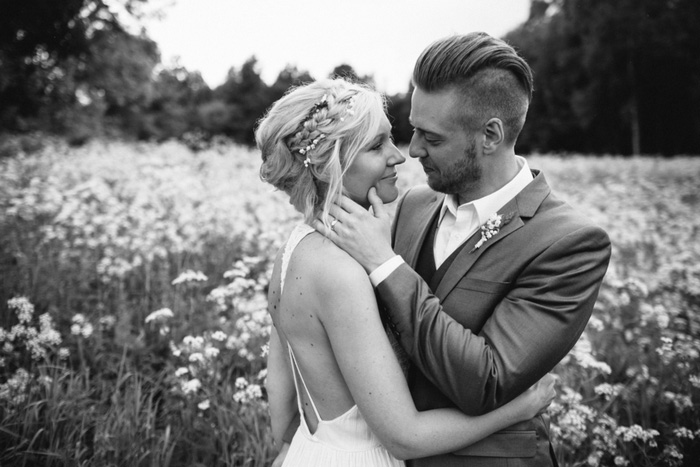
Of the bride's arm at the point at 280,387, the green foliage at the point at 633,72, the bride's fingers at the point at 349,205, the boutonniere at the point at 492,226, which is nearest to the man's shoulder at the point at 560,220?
the boutonniere at the point at 492,226

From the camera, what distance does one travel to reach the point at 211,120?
51656 millimetres

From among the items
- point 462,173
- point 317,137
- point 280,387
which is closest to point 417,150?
point 462,173

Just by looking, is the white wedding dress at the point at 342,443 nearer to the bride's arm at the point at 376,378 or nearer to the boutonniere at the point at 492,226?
the bride's arm at the point at 376,378

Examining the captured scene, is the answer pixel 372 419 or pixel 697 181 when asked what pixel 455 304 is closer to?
pixel 372 419

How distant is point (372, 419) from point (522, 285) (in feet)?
2.59

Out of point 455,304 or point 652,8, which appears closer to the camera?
point 455,304

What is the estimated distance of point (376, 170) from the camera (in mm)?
2180

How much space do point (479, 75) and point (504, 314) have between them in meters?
1.12

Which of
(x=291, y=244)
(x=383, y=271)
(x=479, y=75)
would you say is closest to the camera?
(x=383, y=271)

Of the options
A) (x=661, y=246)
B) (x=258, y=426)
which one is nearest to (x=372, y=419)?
(x=258, y=426)

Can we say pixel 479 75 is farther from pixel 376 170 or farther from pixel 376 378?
pixel 376 378

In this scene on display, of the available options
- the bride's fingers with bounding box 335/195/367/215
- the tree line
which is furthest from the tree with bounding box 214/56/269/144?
the bride's fingers with bounding box 335/195/367/215

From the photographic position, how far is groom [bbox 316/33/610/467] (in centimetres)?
183

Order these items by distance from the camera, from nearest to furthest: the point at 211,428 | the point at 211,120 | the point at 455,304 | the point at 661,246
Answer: the point at 455,304 < the point at 211,428 < the point at 661,246 < the point at 211,120
